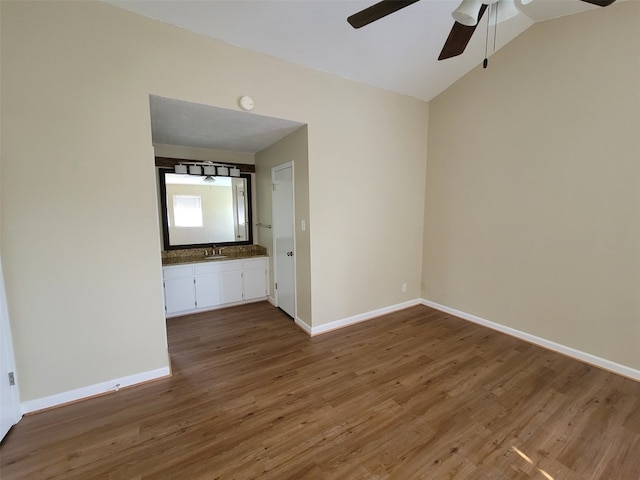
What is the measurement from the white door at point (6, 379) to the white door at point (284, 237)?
2487mm

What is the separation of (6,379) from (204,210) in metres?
2.76

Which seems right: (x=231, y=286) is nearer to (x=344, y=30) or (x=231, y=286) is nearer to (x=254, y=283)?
(x=254, y=283)

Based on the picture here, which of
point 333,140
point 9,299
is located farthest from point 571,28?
point 9,299

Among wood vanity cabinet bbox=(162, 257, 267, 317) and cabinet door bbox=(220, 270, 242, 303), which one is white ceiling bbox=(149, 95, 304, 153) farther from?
cabinet door bbox=(220, 270, 242, 303)

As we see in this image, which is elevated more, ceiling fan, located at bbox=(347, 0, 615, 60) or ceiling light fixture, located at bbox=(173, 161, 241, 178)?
ceiling fan, located at bbox=(347, 0, 615, 60)

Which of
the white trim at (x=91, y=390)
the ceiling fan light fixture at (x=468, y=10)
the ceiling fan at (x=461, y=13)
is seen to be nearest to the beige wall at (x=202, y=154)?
the white trim at (x=91, y=390)

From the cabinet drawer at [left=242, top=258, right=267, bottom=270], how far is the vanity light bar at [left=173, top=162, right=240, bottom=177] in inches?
56.1

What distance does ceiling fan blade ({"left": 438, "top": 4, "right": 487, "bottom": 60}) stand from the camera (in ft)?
5.81

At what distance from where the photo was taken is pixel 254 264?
4.21m

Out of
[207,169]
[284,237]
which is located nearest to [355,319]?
[284,237]

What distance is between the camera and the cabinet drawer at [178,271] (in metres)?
3.55

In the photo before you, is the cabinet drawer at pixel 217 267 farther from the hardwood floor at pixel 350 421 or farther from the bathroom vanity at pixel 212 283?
the hardwood floor at pixel 350 421

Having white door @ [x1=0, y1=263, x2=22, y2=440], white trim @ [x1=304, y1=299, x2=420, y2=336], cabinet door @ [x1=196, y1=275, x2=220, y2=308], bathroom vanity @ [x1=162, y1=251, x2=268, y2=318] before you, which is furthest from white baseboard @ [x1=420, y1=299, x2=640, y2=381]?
white door @ [x1=0, y1=263, x2=22, y2=440]

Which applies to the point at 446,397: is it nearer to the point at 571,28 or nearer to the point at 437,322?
the point at 437,322
